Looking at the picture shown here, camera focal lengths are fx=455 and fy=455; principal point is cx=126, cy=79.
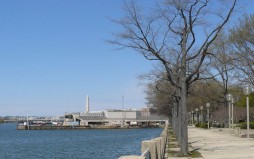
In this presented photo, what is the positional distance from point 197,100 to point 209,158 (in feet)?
239

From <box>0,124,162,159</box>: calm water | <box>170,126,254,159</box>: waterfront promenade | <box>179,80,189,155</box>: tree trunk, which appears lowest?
<box>0,124,162,159</box>: calm water

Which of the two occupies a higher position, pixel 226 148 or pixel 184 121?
pixel 184 121

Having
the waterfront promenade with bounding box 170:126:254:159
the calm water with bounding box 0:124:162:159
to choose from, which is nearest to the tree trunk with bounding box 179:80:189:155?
the waterfront promenade with bounding box 170:126:254:159

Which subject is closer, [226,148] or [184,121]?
[184,121]

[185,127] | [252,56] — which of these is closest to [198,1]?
[185,127]

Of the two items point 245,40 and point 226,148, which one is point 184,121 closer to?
point 226,148

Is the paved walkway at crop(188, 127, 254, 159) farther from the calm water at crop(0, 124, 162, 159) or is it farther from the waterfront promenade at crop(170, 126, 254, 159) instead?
the calm water at crop(0, 124, 162, 159)

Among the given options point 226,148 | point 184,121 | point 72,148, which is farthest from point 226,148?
point 72,148

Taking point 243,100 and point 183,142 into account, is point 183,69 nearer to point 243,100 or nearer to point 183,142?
point 183,142

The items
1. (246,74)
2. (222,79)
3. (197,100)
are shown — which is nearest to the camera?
(246,74)

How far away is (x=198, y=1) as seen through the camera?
2164cm

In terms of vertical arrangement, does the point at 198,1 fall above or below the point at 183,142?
above

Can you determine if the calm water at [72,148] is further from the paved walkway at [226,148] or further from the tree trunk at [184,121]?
the tree trunk at [184,121]

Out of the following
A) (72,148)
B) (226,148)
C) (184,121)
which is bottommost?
(72,148)
